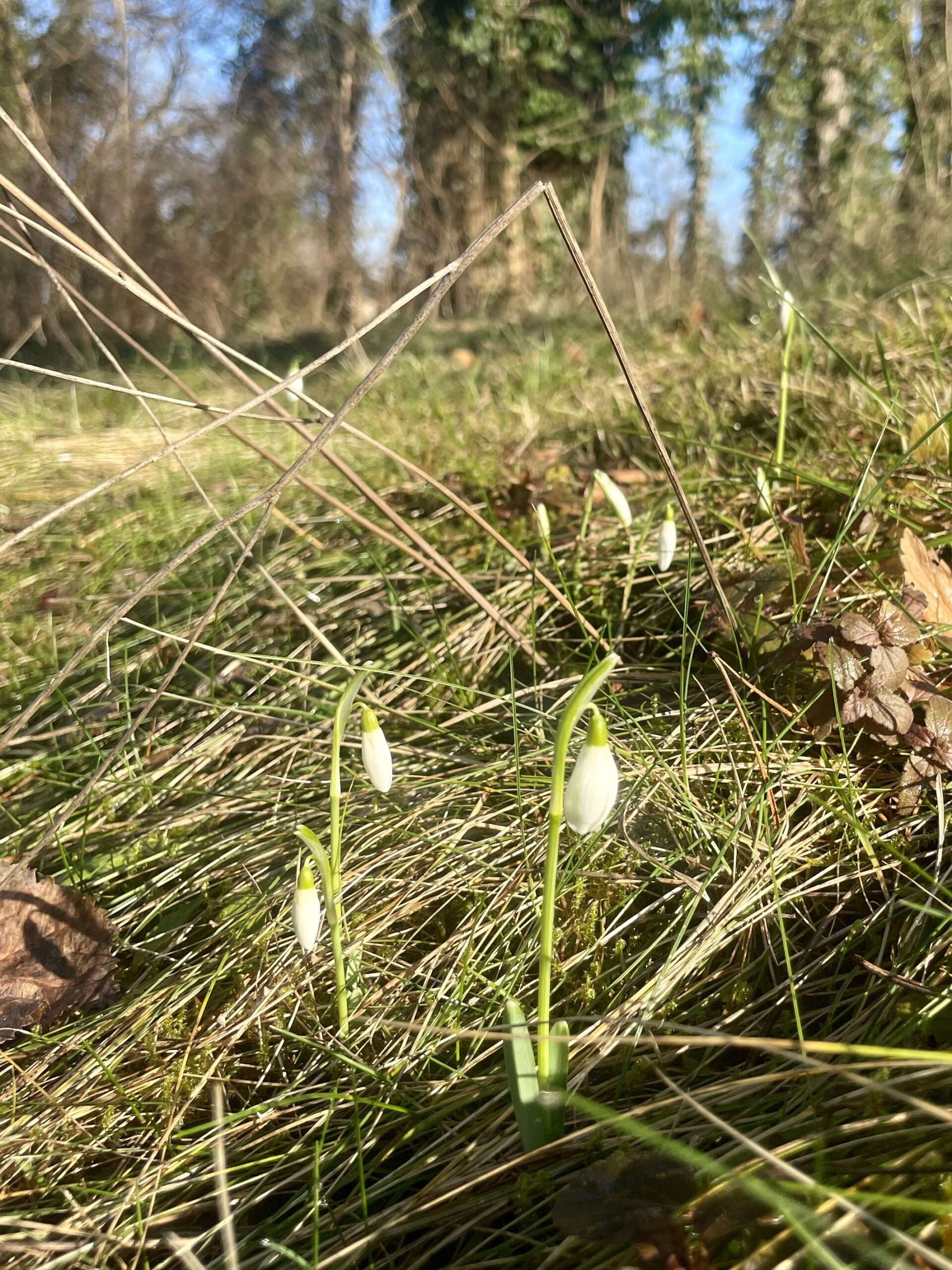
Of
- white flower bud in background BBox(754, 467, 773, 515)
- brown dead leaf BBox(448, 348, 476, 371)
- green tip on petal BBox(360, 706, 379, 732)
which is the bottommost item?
green tip on petal BBox(360, 706, 379, 732)

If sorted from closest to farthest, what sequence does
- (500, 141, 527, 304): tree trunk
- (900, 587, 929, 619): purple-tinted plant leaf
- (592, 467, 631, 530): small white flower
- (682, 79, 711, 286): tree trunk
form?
(900, 587, 929, 619): purple-tinted plant leaf → (592, 467, 631, 530): small white flower → (500, 141, 527, 304): tree trunk → (682, 79, 711, 286): tree trunk

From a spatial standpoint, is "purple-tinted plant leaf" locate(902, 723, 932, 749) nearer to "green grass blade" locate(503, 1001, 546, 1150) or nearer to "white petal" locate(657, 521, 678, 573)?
"white petal" locate(657, 521, 678, 573)

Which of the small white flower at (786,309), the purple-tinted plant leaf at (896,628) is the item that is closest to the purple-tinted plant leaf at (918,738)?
the purple-tinted plant leaf at (896,628)

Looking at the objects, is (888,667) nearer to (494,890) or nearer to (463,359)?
(494,890)

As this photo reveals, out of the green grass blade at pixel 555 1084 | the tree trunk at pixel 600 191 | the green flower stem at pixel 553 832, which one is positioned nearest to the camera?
the green flower stem at pixel 553 832

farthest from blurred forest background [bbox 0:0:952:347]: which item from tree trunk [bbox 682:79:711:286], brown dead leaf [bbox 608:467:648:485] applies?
brown dead leaf [bbox 608:467:648:485]

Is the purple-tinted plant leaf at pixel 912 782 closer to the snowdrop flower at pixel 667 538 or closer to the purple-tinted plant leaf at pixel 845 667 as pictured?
the purple-tinted plant leaf at pixel 845 667

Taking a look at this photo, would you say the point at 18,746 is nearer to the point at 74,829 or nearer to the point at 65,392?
the point at 74,829

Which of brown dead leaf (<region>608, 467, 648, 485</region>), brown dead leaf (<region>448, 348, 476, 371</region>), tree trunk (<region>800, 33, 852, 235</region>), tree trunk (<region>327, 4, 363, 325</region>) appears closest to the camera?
brown dead leaf (<region>608, 467, 648, 485</region>)
